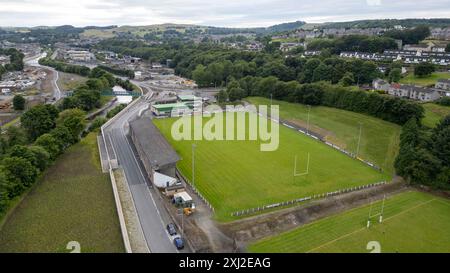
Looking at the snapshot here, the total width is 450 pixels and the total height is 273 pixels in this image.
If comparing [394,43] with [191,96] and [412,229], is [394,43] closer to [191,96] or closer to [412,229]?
[191,96]

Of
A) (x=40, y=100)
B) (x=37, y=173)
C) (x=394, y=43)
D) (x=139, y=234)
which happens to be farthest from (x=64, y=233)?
(x=394, y=43)

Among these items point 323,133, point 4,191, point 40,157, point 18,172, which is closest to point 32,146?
point 40,157

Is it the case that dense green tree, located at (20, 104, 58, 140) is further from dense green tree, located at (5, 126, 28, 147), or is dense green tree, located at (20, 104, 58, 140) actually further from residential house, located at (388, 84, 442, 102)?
residential house, located at (388, 84, 442, 102)

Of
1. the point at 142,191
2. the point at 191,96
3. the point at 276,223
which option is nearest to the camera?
the point at 276,223

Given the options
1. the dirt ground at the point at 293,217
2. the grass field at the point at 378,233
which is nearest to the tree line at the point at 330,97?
the dirt ground at the point at 293,217

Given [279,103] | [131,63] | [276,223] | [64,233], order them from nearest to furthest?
1. [64,233]
2. [276,223]
3. [279,103]
4. [131,63]

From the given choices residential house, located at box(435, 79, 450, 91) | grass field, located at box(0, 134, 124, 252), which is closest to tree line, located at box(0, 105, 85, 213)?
grass field, located at box(0, 134, 124, 252)
